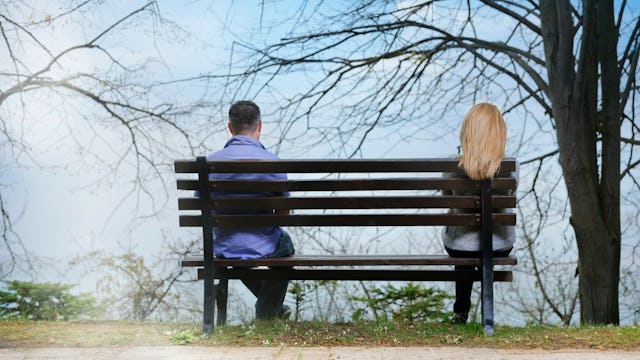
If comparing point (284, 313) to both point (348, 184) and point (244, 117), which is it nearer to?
point (348, 184)

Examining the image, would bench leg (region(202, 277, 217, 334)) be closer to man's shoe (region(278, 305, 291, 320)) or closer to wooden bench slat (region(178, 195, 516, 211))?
wooden bench slat (region(178, 195, 516, 211))

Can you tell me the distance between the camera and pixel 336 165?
4.89 metres

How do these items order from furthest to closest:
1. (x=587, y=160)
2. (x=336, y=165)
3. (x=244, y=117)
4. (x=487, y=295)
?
(x=587, y=160) → (x=244, y=117) → (x=487, y=295) → (x=336, y=165)

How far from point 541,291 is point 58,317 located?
5392mm

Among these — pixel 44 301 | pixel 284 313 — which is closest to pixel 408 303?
pixel 284 313

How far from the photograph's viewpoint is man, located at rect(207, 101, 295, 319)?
5137 mm

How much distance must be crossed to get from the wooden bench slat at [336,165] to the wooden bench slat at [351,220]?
0.31m

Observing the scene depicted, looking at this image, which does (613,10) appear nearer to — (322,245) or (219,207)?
(322,245)

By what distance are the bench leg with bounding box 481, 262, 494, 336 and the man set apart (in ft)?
4.58

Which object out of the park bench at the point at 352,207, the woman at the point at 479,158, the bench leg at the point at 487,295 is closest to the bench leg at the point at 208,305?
the park bench at the point at 352,207

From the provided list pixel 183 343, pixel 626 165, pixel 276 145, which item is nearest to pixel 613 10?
pixel 626 165

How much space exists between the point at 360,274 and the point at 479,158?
1.13m

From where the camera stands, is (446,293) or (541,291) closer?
(446,293)

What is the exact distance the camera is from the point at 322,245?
770 centimetres
